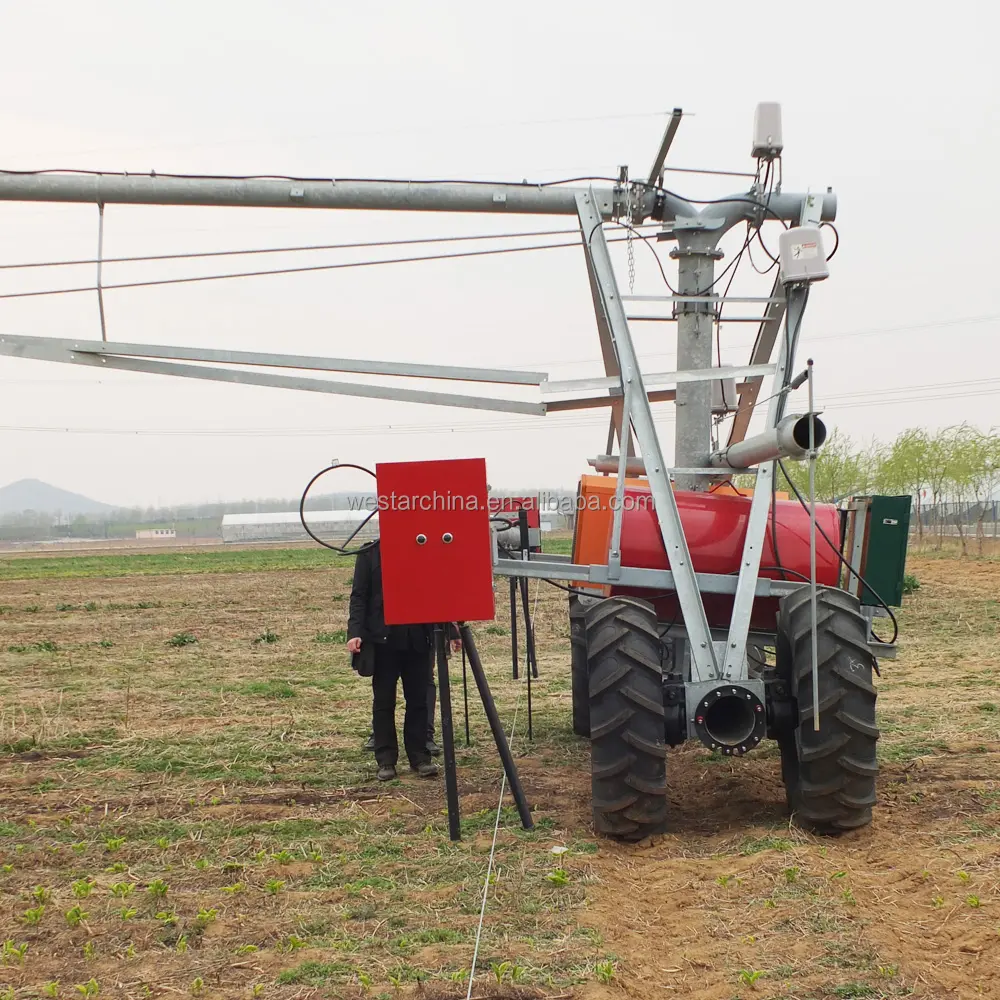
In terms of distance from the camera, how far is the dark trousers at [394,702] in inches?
300

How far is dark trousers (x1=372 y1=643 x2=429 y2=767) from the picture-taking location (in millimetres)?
7617

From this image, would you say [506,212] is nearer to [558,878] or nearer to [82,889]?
[558,878]

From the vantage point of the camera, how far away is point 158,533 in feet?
392

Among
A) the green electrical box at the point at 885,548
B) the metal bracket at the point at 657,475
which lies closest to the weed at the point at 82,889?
the metal bracket at the point at 657,475

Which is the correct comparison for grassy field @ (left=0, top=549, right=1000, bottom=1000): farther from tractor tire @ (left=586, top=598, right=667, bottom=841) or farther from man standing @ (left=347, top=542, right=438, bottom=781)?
man standing @ (left=347, top=542, right=438, bottom=781)

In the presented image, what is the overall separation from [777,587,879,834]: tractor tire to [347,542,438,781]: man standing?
2797 mm

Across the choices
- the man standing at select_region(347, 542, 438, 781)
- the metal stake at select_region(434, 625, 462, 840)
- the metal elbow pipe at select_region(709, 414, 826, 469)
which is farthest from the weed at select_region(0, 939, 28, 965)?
the metal elbow pipe at select_region(709, 414, 826, 469)

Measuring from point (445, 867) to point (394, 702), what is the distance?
2.33 m

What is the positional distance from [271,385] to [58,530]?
131 meters

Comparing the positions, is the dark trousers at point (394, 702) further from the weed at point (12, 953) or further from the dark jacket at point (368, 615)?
the weed at point (12, 953)

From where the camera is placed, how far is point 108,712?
1004cm

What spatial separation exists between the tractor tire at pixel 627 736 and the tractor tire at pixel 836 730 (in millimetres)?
774

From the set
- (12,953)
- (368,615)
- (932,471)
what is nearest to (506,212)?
(368,615)

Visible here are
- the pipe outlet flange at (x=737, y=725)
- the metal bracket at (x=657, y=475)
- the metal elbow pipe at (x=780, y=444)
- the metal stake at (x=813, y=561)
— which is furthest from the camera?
the metal bracket at (x=657, y=475)
